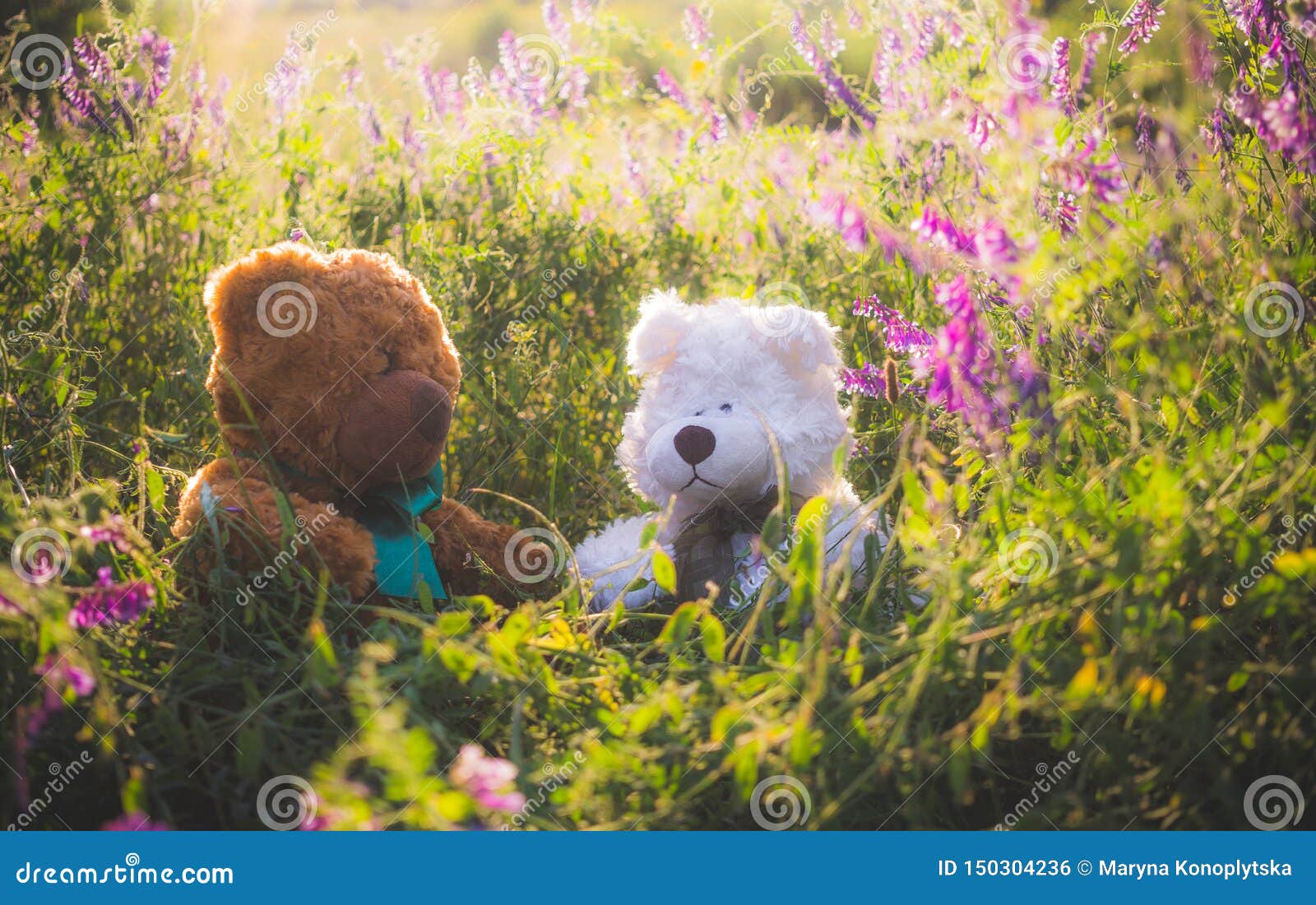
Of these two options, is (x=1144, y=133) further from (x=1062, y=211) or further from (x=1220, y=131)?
(x=1062, y=211)

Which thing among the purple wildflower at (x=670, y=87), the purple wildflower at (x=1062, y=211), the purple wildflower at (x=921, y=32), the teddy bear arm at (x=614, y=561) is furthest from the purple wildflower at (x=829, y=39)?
the teddy bear arm at (x=614, y=561)

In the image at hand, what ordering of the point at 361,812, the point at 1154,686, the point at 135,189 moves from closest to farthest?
the point at 361,812 < the point at 1154,686 < the point at 135,189

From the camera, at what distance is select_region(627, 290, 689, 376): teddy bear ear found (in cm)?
171

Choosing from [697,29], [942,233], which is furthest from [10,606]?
[697,29]

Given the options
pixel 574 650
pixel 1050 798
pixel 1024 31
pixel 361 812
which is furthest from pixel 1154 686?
pixel 1024 31

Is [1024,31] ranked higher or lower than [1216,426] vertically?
higher

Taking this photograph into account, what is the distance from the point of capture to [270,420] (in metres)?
1.50

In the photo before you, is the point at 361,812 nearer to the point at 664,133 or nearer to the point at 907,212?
the point at 907,212

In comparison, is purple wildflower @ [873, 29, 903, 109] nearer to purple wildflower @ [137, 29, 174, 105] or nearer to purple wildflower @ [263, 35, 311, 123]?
purple wildflower @ [263, 35, 311, 123]

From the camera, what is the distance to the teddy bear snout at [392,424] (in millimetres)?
1475

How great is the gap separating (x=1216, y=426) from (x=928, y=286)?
2.60 feet

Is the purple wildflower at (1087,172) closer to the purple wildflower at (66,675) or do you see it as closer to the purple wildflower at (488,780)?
the purple wildflower at (488,780)

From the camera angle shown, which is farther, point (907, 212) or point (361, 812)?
point (907, 212)

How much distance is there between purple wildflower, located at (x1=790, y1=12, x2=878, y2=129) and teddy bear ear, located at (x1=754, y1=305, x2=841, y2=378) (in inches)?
22.0
